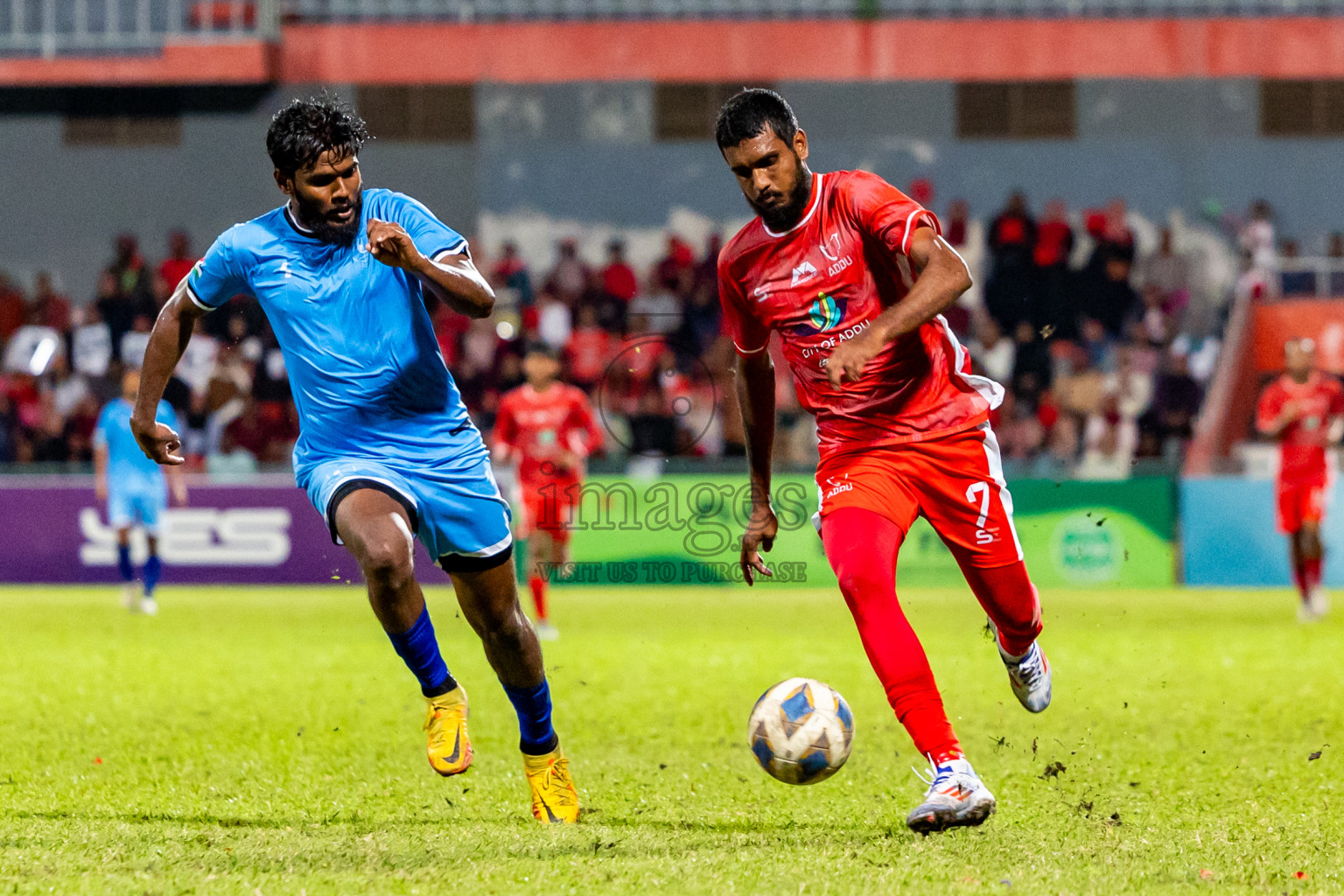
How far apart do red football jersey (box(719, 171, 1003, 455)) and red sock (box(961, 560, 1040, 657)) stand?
1.81 feet

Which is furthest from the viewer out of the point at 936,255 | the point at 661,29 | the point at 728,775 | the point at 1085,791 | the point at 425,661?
the point at 661,29

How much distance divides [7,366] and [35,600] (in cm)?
508

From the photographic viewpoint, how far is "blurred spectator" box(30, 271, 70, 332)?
862 inches

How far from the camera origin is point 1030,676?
646 centimetres

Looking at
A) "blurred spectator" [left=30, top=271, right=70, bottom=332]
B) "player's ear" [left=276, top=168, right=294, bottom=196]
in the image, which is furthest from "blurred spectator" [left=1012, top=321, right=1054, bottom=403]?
"player's ear" [left=276, top=168, right=294, bottom=196]

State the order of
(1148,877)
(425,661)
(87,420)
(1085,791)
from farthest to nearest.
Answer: (87,420) → (1085,791) → (425,661) → (1148,877)

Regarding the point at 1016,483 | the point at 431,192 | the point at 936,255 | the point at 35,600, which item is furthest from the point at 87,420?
the point at 936,255

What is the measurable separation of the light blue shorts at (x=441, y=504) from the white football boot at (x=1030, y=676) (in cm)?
191

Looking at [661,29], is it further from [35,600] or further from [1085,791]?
[1085,791]

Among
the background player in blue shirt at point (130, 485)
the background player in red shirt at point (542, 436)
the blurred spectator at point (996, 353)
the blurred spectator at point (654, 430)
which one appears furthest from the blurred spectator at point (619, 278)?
the background player in red shirt at point (542, 436)

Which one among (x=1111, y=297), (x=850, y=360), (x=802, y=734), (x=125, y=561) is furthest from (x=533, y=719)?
(x=1111, y=297)

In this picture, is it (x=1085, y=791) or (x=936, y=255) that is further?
(x=1085, y=791)

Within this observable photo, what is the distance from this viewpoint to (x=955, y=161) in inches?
894

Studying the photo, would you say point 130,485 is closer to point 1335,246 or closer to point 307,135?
point 307,135
